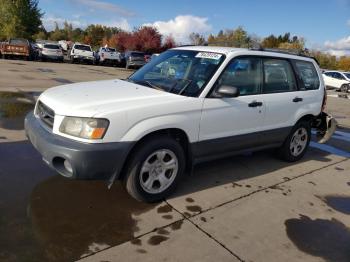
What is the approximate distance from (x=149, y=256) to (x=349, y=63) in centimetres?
6420

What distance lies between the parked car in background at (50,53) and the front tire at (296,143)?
1016 inches

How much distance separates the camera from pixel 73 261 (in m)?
2.99

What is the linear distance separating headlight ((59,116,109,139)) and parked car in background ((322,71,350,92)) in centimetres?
2532

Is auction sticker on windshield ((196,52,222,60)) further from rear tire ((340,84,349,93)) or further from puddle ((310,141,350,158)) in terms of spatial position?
rear tire ((340,84,349,93))

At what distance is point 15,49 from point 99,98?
25433 mm

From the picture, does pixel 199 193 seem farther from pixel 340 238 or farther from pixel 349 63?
pixel 349 63

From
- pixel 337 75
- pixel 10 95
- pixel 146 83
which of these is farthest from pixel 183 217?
pixel 337 75

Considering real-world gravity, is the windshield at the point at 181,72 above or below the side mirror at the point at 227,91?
above

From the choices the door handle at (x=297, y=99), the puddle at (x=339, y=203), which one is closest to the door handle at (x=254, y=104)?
the door handle at (x=297, y=99)

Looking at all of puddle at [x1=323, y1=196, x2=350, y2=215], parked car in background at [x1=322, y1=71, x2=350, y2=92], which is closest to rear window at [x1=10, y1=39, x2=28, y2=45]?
parked car in background at [x1=322, y1=71, x2=350, y2=92]

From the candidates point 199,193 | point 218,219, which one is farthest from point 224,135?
point 218,219

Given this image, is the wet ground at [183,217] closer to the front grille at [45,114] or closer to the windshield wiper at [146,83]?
the front grille at [45,114]

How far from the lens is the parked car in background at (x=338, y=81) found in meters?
26.2

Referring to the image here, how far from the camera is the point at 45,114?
13.4 ft
